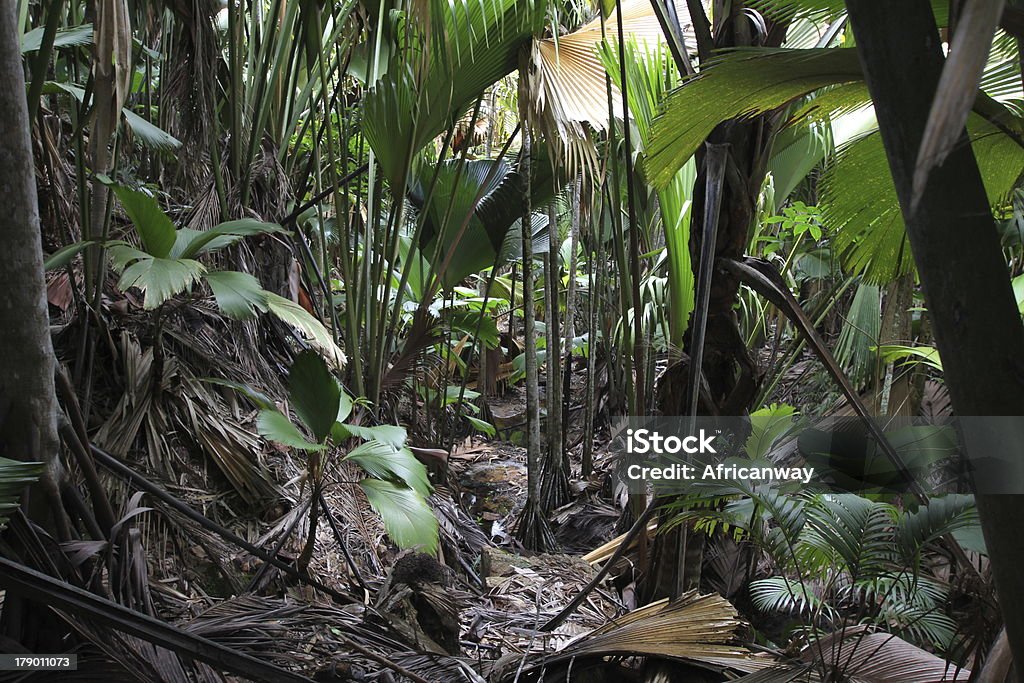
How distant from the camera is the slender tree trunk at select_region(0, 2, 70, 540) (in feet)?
4.73

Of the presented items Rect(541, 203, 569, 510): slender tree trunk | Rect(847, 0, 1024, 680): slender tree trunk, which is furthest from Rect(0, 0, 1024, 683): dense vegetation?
Rect(541, 203, 569, 510): slender tree trunk

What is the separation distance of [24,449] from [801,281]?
5.40 meters

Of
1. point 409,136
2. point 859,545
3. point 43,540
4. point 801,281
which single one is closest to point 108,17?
point 43,540

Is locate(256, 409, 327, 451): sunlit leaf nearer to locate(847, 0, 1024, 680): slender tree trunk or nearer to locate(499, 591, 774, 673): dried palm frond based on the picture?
locate(499, 591, 774, 673): dried palm frond

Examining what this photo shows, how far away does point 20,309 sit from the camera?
145 cm

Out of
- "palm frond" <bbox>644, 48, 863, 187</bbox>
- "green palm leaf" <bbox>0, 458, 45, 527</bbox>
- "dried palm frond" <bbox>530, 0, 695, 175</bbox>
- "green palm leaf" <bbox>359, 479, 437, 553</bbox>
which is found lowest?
"green palm leaf" <bbox>359, 479, 437, 553</bbox>

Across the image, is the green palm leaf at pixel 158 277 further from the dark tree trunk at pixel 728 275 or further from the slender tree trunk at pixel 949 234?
the slender tree trunk at pixel 949 234

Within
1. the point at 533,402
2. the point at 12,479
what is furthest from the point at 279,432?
the point at 533,402

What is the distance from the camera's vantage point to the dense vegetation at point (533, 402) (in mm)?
959

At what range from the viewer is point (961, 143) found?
581mm

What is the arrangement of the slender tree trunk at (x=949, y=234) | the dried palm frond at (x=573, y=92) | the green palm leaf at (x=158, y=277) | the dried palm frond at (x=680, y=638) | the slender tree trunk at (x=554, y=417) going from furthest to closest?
the slender tree trunk at (x=554, y=417), the dried palm frond at (x=573, y=92), the green palm leaf at (x=158, y=277), the dried palm frond at (x=680, y=638), the slender tree trunk at (x=949, y=234)

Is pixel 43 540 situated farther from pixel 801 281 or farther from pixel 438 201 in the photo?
pixel 801 281

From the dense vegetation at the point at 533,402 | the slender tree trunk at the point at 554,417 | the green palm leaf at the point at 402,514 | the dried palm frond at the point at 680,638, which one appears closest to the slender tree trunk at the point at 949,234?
the dense vegetation at the point at 533,402

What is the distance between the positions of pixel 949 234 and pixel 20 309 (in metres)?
1.59
